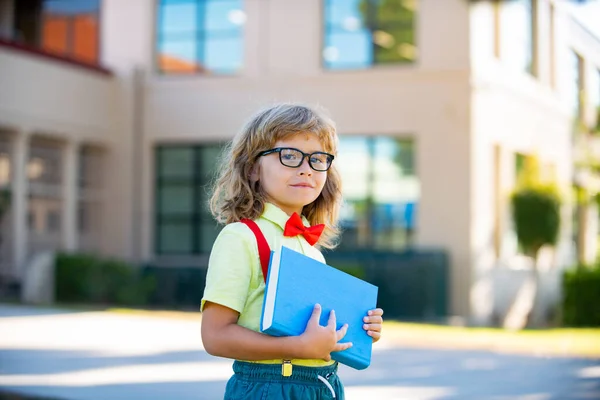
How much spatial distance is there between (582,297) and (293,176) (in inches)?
588

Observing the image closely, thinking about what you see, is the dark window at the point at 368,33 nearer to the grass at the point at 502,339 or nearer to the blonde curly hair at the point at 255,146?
the grass at the point at 502,339

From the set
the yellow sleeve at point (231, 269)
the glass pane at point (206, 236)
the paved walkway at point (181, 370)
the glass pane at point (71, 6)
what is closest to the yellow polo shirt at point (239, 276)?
the yellow sleeve at point (231, 269)

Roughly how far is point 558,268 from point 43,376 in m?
15.9

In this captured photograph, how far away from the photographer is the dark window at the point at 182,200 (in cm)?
1997

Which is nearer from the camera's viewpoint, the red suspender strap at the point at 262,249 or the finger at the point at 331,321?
the finger at the point at 331,321

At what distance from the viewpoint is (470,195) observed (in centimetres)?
1802

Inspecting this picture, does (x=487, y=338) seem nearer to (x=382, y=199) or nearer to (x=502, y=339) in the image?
(x=502, y=339)

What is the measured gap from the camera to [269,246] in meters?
2.80

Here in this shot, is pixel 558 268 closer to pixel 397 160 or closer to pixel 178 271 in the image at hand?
pixel 397 160

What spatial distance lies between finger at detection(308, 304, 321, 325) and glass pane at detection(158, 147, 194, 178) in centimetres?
1760

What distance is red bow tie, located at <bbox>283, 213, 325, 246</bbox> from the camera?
287cm

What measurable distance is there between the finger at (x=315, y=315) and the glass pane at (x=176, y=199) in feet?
57.8

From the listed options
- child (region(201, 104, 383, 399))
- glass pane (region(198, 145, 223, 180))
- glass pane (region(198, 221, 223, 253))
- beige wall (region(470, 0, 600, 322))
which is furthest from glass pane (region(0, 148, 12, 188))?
child (region(201, 104, 383, 399))

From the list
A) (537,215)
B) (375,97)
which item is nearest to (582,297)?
(537,215)
